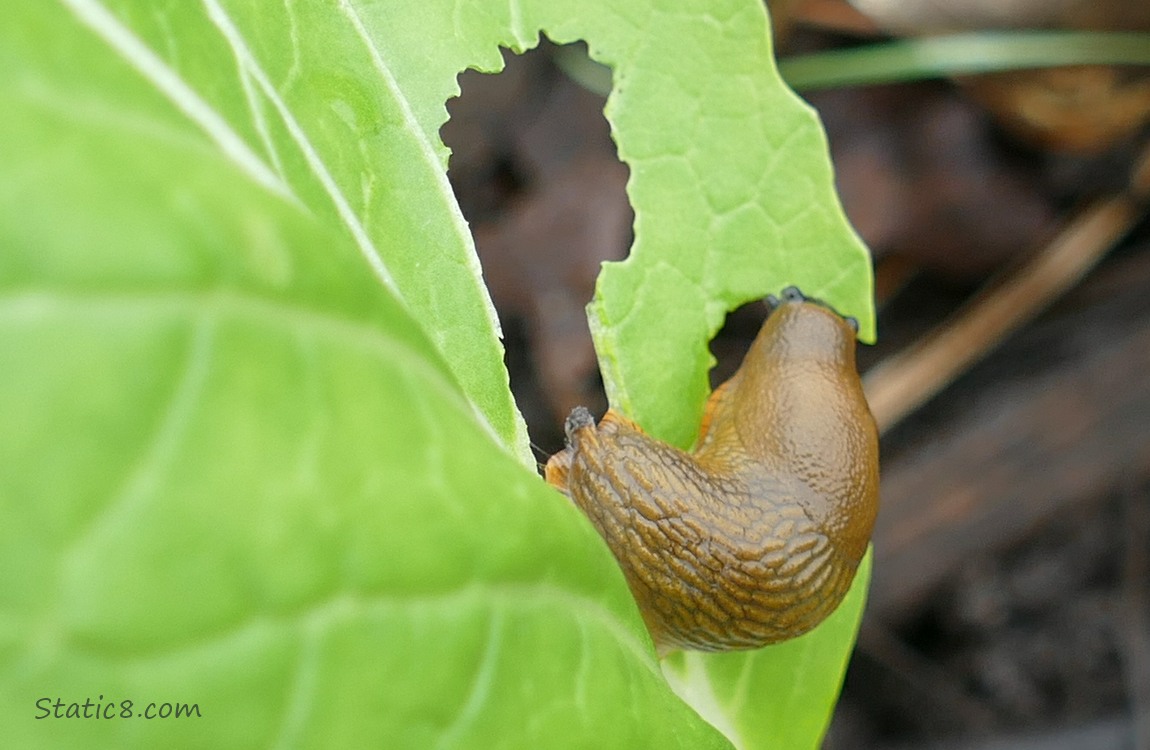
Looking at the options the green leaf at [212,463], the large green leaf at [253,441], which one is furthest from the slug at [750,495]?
the green leaf at [212,463]

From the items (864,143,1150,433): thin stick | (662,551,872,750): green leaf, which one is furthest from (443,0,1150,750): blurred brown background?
(662,551,872,750): green leaf

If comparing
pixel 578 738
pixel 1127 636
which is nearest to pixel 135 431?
pixel 578 738

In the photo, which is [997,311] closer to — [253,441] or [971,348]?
[971,348]

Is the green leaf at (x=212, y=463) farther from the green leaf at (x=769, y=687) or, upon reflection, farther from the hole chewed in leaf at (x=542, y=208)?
the hole chewed in leaf at (x=542, y=208)

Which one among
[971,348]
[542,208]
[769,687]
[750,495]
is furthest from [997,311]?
[769,687]

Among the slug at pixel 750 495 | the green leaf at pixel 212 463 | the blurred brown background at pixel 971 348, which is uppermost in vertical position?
the blurred brown background at pixel 971 348

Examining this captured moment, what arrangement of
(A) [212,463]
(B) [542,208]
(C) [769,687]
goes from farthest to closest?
(B) [542,208] → (C) [769,687] → (A) [212,463]

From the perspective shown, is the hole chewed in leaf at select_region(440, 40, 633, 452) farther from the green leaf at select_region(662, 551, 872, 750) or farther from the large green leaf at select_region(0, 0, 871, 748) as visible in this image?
the large green leaf at select_region(0, 0, 871, 748)
